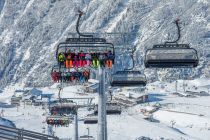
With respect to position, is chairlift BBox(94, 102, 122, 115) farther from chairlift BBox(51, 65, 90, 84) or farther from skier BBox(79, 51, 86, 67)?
skier BBox(79, 51, 86, 67)

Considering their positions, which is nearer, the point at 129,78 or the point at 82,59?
the point at 82,59

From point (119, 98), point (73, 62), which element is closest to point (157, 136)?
point (73, 62)

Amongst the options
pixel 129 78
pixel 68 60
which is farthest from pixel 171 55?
pixel 68 60

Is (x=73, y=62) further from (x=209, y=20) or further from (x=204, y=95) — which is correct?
(x=209, y=20)

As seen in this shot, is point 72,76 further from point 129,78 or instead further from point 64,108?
point 64,108

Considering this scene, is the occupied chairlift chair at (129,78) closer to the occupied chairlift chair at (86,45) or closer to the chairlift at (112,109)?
the occupied chairlift chair at (86,45)
